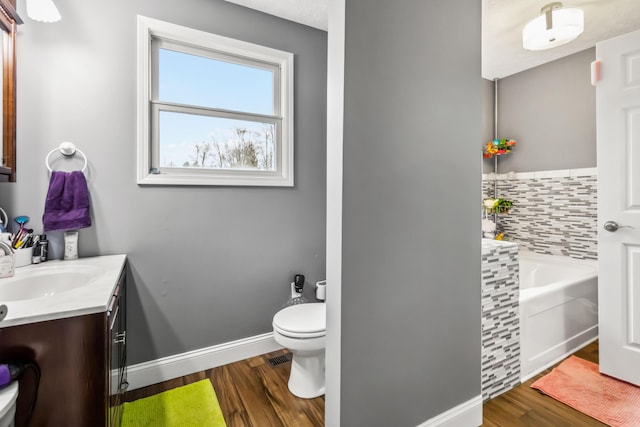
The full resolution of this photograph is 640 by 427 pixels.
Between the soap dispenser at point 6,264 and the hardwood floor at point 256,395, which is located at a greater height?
the soap dispenser at point 6,264

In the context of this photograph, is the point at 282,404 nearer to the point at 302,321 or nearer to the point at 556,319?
the point at 302,321

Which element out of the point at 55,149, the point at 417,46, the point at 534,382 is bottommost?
the point at 534,382

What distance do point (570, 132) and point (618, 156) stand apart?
4.49 ft

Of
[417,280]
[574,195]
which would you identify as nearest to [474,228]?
[417,280]

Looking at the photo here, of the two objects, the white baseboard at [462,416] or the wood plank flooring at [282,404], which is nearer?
the white baseboard at [462,416]

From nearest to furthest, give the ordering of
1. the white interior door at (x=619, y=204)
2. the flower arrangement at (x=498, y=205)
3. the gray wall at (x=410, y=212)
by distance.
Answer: the gray wall at (x=410, y=212) < the white interior door at (x=619, y=204) < the flower arrangement at (x=498, y=205)

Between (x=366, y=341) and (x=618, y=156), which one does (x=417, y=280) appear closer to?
(x=366, y=341)

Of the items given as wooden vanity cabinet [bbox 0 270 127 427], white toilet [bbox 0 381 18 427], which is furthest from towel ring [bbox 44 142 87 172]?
white toilet [bbox 0 381 18 427]

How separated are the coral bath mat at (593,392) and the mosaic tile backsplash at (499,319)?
0.22 metres

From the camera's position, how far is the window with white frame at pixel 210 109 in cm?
189

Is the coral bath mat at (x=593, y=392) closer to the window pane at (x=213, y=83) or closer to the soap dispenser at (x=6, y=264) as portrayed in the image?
the window pane at (x=213, y=83)

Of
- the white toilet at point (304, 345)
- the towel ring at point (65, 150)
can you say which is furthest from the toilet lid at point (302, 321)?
the towel ring at point (65, 150)

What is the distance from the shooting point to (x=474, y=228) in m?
1.51

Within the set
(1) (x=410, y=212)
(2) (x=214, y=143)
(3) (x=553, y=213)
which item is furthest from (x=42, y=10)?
(3) (x=553, y=213)
